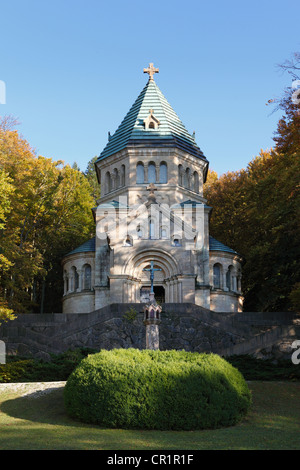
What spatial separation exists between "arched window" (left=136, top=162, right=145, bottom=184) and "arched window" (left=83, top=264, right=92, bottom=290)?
22.0 feet

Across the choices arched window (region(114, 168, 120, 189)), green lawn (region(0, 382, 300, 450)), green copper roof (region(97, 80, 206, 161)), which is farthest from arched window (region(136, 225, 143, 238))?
green lawn (region(0, 382, 300, 450))

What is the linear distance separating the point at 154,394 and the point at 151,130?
27794 mm

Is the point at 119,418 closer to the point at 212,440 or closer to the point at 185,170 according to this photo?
the point at 212,440

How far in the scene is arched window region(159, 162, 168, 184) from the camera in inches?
1489

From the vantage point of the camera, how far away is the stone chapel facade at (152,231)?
112ft

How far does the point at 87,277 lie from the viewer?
3744 cm

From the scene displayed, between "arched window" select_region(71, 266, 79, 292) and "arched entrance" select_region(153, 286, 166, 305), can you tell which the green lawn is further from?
"arched window" select_region(71, 266, 79, 292)

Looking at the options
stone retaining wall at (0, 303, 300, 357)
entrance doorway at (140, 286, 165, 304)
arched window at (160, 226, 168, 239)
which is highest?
→ arched window at (160, 226, 168, 239)

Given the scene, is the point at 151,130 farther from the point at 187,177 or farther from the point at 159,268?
the point at 159,268

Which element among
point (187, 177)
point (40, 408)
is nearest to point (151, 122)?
point (187, 177)

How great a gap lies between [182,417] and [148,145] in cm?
2660

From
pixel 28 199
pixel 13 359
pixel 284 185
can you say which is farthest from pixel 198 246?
pixel 13 359

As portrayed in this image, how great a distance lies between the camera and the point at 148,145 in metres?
37.8

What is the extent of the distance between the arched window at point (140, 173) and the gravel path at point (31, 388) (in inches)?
833
